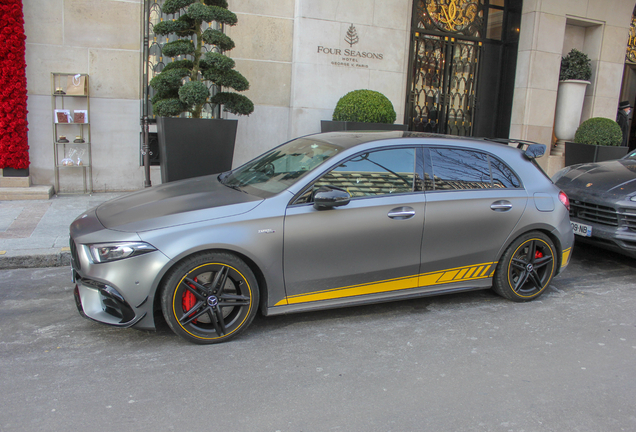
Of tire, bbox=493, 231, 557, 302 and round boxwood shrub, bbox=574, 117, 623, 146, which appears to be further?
round boxwood shrub, bbox=574, 117, 623, 146

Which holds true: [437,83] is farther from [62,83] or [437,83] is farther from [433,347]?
[433,347]

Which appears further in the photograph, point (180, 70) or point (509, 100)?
point (509, 100)

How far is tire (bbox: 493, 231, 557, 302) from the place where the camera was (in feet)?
17.0

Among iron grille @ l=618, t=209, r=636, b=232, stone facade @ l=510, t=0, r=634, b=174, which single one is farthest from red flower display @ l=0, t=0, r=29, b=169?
stone facade @ l=510, t=0, r=634, b=174

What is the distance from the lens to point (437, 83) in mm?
12633

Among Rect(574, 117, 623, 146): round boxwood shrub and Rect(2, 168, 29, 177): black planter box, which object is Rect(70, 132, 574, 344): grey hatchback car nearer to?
Rect(2, 168, 29, 177): black planter box

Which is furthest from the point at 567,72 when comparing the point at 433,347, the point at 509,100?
the point at 433,347

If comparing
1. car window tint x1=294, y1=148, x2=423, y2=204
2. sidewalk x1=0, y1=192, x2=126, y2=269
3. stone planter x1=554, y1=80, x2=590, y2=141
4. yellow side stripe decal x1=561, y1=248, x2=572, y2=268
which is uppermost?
stone planter x1=554, y1=80, x2=590, y2=141

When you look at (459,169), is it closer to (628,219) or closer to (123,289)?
(628,219)

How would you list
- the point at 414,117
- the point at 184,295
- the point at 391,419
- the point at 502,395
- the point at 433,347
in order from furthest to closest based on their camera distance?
the point at 414,117
the point at 433,347
the point at 184,295
the point at 502,395
the point at 391,419

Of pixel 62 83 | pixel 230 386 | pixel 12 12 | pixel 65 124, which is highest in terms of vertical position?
pixel 12 12

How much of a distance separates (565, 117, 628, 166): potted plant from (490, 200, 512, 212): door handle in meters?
8.35

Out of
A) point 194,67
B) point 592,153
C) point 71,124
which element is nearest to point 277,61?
point 194,67

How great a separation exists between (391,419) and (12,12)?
28.7 feet
